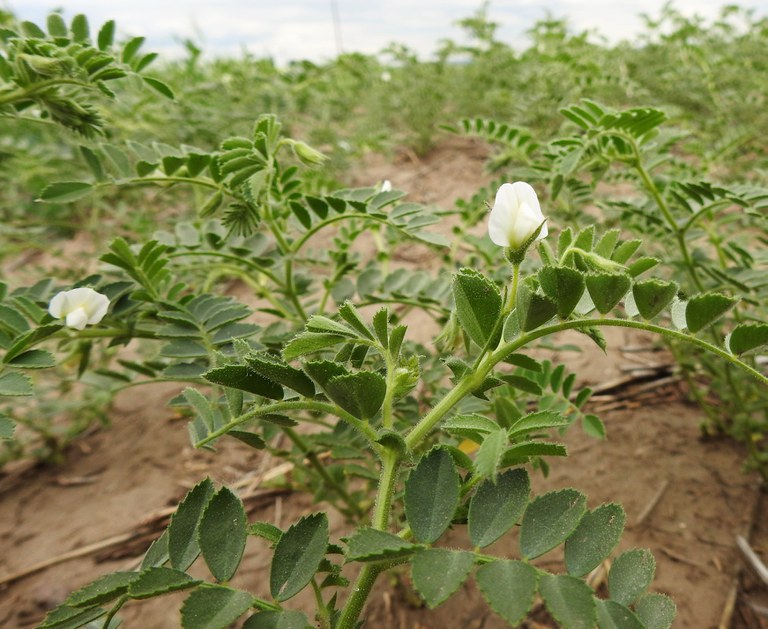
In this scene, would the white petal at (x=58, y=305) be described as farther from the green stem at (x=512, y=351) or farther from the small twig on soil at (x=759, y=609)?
the small twig on soil at (x=759, y=609)

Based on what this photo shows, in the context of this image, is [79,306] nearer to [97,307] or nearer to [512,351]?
[97,307]

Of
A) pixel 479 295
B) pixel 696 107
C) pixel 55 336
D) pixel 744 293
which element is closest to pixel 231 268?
pixel 55 336

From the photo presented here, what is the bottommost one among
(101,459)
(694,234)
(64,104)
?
(101,459)

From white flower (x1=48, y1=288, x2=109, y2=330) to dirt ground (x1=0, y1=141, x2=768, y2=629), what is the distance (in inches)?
24.9

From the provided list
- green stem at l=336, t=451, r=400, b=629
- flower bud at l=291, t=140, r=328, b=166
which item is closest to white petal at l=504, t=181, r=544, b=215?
green stem at l=336, t=451, r=400, b=629

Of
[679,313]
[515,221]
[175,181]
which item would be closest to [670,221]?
[679,313]

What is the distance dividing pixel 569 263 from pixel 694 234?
643 mm

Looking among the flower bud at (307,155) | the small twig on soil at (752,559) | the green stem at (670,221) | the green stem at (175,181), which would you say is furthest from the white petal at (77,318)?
the small twig on soil at (752,559)

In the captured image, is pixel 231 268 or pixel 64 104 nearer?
pixel 64 104

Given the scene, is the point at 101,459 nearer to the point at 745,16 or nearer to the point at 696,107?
the point at 696,107

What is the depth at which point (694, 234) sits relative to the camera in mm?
1053

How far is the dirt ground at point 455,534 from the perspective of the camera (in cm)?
104

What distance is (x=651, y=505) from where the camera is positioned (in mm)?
1189

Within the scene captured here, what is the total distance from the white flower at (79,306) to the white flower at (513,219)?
1.63 ft
